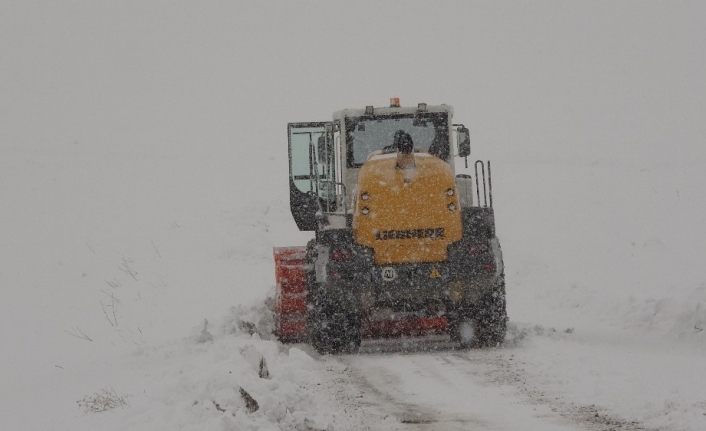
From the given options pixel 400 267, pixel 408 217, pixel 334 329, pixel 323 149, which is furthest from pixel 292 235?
pixel 400 267

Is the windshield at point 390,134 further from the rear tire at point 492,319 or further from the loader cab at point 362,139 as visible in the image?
the rear tire at point 492,319

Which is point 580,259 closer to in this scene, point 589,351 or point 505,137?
point 589,351

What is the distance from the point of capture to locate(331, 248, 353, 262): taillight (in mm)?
10305

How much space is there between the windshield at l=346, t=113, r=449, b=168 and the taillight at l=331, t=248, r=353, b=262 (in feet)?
5.93

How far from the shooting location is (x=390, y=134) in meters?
11.9

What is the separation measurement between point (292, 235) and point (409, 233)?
12.1 metres

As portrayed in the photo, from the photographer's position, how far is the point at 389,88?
211 ft

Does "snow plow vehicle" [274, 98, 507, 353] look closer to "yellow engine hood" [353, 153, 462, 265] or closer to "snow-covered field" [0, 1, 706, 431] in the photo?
"yellow engine hood" [353, 153, 462, 265]

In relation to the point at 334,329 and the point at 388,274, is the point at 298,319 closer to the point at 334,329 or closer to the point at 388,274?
the point at 334,329

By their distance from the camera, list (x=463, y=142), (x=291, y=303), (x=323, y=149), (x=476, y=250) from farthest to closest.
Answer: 1. (x=323, y=149)
2. (x=463, y=142)
3. (x=291, y=303)
4. (x=476, y=250)

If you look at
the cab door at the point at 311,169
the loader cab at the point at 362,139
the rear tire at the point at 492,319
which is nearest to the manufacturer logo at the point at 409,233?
the rear tire at the point at 492,319

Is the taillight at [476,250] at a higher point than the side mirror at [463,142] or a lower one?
lower

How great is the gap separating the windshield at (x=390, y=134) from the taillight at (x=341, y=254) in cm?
181

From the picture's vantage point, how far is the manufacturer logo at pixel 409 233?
34.2ft
